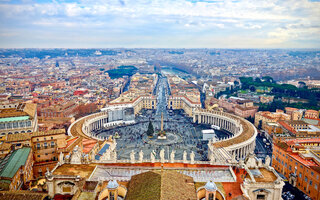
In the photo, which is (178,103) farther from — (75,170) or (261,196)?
(261,196)

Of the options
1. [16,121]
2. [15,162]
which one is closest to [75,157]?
[15,162]

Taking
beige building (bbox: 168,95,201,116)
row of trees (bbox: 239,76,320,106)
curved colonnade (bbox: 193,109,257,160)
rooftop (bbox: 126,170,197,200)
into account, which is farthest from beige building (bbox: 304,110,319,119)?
rooftop (bbox: 126,170,197,200)

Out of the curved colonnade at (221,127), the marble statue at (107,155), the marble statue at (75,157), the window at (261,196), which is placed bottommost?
the curved colonnade at (221,127)

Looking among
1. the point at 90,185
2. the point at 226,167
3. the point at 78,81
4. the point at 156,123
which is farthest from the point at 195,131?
the point at 78,81

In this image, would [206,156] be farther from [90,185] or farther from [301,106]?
[301,106]

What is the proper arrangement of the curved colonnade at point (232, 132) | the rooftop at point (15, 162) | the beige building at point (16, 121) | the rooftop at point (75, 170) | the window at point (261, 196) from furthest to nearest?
the curved colonnade at point (232, 132), the beige building at point (16, 121), the rooftop at point (15, 162), the rooftop at point (75, 170), the window at point (261, 196)

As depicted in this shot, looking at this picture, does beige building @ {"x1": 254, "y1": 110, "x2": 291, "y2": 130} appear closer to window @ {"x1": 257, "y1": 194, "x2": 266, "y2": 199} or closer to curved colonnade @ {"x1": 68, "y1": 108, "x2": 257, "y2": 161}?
curved colonnade @ {"x1": 68, "y1": 108, "x2": 257, "y2": 161}

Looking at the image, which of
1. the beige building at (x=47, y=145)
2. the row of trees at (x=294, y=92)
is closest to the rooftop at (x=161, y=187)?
the beige building at (x=47, y=145)

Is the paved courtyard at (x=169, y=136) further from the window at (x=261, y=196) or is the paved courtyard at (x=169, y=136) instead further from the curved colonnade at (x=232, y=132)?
the window at (x=261, y=196)
